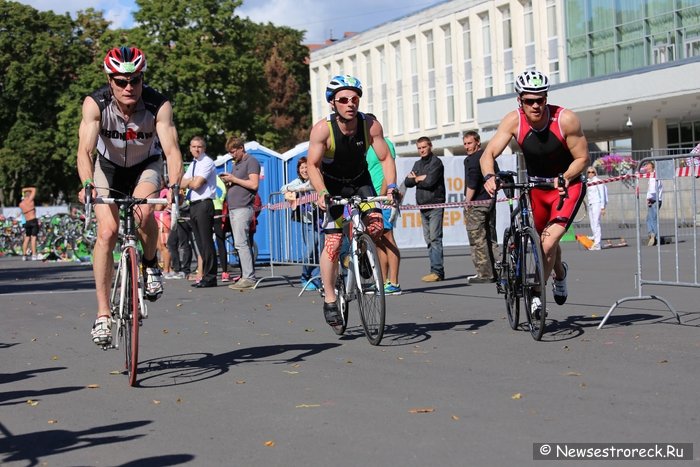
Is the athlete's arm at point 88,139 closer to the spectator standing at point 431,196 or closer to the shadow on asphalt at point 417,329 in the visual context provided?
the shadow on asphalt at point 417,329

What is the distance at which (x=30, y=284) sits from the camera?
2120 centimetres

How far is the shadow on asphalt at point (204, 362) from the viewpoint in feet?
27.5

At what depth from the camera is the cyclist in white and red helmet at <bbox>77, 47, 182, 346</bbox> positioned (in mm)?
8500

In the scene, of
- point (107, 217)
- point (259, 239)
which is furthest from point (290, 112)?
point (107, 217)

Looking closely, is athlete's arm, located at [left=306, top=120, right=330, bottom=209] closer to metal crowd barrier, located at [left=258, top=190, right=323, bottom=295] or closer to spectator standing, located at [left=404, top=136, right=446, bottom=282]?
metal crowd barrier, located at [left=258, top=190, right=323, bottom=295]

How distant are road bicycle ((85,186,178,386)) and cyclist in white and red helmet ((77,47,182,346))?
0.36ft

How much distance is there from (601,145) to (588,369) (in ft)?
176

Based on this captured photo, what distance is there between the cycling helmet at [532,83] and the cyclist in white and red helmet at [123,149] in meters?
2.89

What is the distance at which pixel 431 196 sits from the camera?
1825 cm

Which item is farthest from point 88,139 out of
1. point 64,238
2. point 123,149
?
point 64,238

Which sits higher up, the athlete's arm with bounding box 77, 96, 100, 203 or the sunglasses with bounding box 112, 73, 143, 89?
the sunglasses with bounding box 112, 73, 143, 89

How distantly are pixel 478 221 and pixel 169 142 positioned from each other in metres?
8.82

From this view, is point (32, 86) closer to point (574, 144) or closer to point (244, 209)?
point (244, 209)

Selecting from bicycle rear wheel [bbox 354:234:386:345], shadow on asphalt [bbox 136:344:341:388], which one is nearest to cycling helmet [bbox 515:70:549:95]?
bicycle rear wheel [bbox 354:234:386:345]
